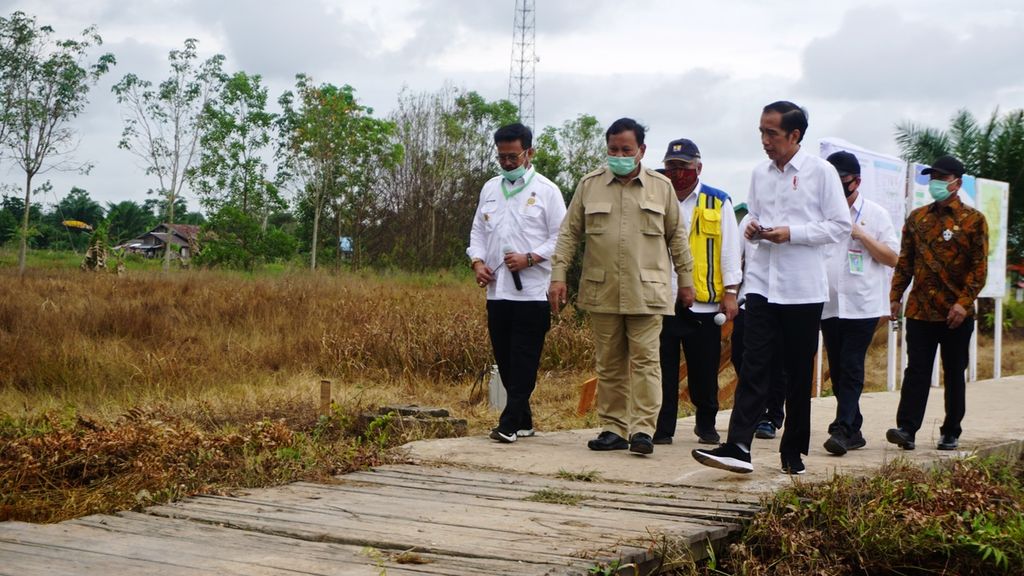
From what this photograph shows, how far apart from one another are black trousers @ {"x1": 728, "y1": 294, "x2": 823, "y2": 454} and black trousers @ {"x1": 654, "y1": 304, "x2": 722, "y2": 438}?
1.13 metres

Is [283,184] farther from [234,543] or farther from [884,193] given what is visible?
[234,543]

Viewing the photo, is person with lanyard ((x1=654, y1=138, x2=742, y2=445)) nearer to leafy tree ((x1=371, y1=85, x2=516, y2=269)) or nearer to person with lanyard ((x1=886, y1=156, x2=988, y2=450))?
person with lanyard ((x1=886, y1=156, x2=988, y2=450))

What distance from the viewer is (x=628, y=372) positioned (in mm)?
6469

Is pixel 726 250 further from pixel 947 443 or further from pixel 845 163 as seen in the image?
pixel 947 443

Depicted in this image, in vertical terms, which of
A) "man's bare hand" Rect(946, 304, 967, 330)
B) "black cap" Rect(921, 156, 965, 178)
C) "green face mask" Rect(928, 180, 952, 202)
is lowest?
"man's bare hand" Rect(946, 304, 967, 330)

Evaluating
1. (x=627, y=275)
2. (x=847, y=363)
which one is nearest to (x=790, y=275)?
(x=627, y=275)

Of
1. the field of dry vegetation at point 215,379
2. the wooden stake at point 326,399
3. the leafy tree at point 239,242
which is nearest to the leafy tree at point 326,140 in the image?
the leafy tree at point 239,242

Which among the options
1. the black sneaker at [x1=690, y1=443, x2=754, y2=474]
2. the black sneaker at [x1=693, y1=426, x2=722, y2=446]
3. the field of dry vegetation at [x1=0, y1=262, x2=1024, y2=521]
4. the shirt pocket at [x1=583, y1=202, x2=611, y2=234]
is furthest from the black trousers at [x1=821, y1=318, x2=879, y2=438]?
the field of dry vegetation at [x1=0, y1=262, x2=1024, y2=521]

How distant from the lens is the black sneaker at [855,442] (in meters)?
6.68

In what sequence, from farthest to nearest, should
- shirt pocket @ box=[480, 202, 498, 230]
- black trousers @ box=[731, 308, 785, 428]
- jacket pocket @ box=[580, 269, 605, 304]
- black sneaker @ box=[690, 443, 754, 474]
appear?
black trousers @ box=[731, 308, 785, 428]
shirt pocket @ box=[480, 202, 498, 230]
jacket pocket @ box=[580, 269, 605, 304]
black sneaker @ box=[690, 443, 754, 474]

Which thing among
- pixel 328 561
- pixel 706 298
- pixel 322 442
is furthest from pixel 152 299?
pixel 328 561

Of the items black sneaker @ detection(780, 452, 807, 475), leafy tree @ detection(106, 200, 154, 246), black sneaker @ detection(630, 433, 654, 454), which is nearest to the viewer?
black sneaker @ detection(780, 452, 807, 475)

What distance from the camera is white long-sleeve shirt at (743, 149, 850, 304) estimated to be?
18.0 feet

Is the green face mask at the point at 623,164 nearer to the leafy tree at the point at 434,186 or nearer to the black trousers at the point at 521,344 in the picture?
the black trousers at the point at 521,344
